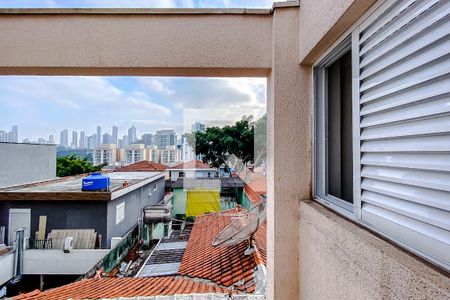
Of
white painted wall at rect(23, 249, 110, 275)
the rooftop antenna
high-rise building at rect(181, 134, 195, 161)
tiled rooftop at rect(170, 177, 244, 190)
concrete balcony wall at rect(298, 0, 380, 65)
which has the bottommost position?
white painted wall at rect(23, 249, 110, 275)

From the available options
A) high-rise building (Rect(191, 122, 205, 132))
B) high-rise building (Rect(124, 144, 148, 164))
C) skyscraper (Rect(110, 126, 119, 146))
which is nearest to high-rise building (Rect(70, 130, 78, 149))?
skyscraper (Rect(110, 126, 119, 146))

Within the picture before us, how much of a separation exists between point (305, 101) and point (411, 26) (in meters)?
0.97

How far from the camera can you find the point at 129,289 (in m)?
3.18

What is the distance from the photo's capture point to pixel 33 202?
7.64 meters

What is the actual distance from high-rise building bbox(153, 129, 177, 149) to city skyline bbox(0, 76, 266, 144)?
16 cm

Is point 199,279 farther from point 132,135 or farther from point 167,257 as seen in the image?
point 132,135

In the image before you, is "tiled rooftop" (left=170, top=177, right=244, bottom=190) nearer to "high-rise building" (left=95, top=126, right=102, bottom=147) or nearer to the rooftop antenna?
the rooftop antenna

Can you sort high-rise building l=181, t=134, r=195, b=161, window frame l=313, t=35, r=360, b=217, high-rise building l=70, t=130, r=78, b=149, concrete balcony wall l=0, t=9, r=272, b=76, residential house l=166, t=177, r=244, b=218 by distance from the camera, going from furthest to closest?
high-rise building l=70, t=130, r=78, b=149, residential house l=166, t=177, r=244, b=218, high-rise building l=181, t=134, r=195, b=161, concrete balcony wall l=0, t=9, r=272, b=76, window frame l=313, t=35, r=360, b=217

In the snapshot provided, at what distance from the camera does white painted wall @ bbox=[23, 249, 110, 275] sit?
692 cm

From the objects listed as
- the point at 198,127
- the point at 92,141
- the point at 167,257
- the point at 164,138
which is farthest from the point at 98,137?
the point at 198,127

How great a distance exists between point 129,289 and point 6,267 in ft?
17.7

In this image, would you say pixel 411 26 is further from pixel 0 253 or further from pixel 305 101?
pixel 0 253

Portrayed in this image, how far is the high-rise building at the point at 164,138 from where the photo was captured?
220 inches

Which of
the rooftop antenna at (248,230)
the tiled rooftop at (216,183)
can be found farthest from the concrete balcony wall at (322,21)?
the tiled rooftop at (216,183)
